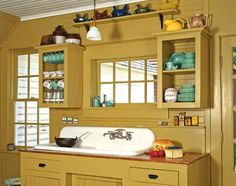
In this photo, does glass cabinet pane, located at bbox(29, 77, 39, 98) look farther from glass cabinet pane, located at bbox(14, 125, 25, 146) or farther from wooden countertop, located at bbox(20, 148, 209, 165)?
wooden countertop, located at bbox(20, 148, 209, 165)

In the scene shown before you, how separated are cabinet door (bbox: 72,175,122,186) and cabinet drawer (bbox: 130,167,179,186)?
335 millimetres

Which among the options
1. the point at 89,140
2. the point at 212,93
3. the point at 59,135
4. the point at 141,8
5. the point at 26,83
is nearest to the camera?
the point at 212,93

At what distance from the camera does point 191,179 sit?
304cm

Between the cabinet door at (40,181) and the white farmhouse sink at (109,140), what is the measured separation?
13.1 inches

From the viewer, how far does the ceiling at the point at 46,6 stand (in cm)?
413

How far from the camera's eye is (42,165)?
374 centimetres

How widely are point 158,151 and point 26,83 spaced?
2522 millimetres

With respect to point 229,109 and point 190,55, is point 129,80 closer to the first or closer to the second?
point 190,55

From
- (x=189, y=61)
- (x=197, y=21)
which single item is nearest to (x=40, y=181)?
(x=189, y=61)

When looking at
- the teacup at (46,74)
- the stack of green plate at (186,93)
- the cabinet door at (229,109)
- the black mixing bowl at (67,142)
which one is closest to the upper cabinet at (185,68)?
the stack of green plate at (186,93)

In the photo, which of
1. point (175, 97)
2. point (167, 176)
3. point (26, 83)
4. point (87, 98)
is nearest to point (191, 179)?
point (167, 176)

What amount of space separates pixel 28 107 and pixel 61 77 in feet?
3.51

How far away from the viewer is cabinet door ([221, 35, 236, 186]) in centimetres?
348

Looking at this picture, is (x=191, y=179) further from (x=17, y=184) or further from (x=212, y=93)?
(x=17, y=184)
